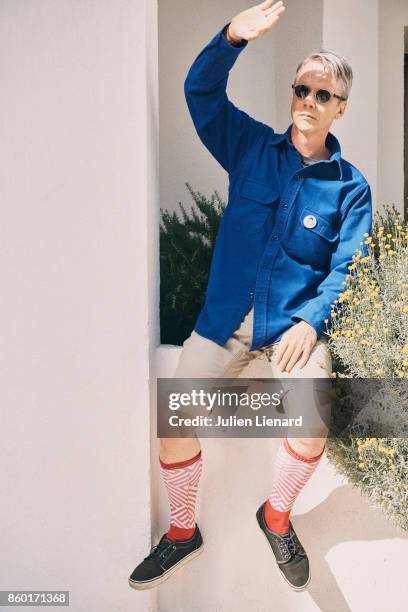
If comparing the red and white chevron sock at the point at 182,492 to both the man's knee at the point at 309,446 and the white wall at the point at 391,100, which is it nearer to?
the man's knee at the point at 309,446

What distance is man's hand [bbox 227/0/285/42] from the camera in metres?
1.98

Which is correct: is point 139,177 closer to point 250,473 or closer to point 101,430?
point 101,430

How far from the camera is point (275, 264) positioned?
2.22 meters

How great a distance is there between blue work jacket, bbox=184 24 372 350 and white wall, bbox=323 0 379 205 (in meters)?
0.94

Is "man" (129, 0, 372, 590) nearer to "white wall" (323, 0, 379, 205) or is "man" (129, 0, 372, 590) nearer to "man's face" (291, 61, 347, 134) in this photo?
"man's face" (291, 61, 347, 134)

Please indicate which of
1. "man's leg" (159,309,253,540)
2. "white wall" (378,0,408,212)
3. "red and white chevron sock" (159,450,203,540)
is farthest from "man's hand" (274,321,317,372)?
"white wall" (378,0,408,212)

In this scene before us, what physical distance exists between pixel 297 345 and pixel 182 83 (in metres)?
2.07

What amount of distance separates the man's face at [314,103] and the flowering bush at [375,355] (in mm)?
477

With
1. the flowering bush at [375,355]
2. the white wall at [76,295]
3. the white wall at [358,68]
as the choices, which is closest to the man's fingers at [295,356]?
the flowering bush at [375,355]

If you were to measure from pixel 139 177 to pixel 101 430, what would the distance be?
0.99m

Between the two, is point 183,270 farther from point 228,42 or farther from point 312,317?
point 228,42

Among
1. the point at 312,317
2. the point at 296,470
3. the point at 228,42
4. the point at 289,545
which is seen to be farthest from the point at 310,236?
the point at 289,545

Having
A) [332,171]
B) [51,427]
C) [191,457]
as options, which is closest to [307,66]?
[332,171]

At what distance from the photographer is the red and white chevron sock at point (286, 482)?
84.2 inches
